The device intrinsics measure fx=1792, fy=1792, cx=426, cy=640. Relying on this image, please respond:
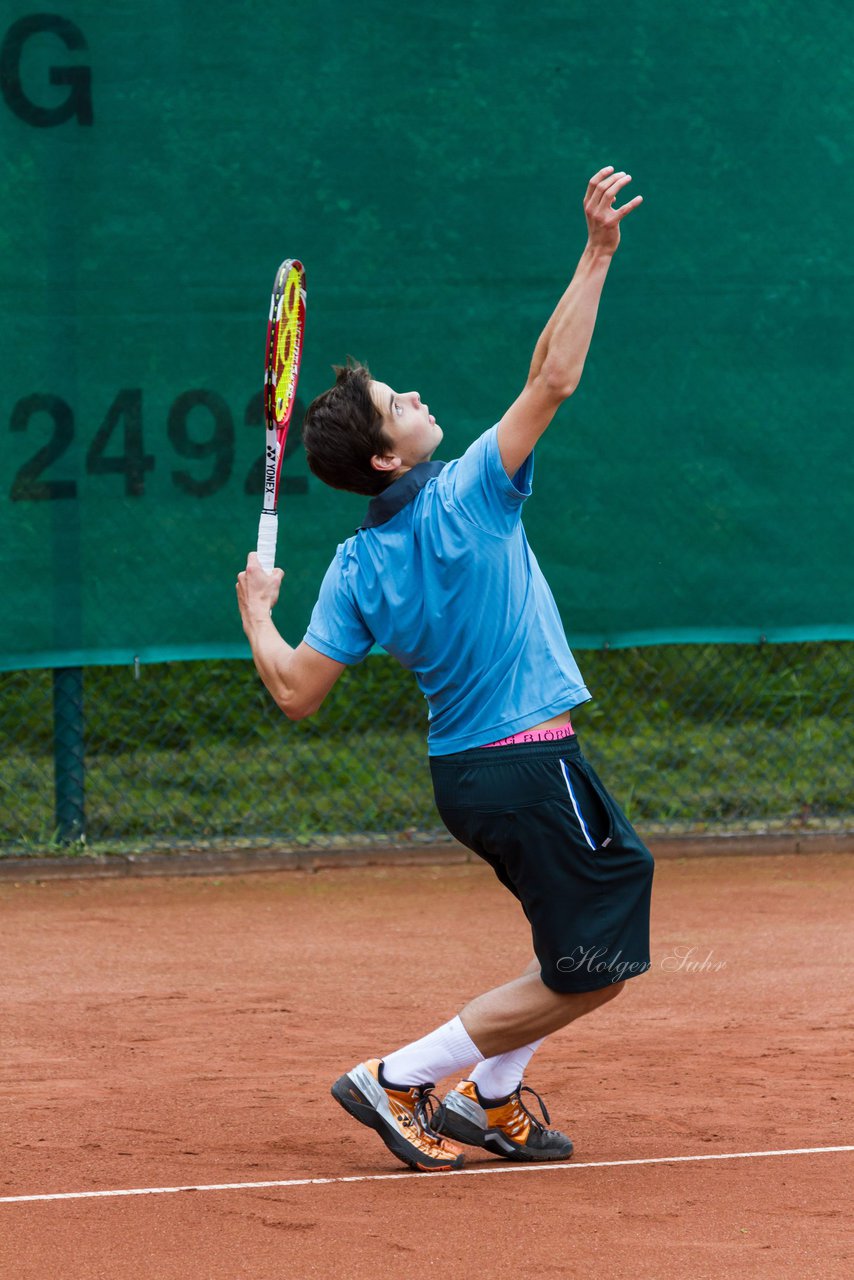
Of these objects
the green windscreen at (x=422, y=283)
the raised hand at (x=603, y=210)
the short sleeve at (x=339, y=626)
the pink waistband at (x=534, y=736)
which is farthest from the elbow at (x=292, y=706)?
the green windscreen at (x=422, y=283)

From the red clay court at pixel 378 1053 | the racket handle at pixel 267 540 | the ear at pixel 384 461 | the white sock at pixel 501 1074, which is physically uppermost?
the ear at pixel 384 461

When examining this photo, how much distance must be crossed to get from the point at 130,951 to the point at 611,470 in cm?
243

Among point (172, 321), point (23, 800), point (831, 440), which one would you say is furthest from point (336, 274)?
point (23, 800)

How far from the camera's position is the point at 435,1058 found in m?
3.47

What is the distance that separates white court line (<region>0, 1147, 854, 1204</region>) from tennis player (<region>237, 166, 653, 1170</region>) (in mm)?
62

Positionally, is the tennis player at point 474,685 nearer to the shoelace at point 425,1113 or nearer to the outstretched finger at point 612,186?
the shoelace at point 425,1113

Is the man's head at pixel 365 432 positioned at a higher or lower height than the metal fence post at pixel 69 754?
higher

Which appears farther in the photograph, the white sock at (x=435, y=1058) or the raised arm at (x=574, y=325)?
the white sock at (x=435, y=1058)

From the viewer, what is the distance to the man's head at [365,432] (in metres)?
3.34

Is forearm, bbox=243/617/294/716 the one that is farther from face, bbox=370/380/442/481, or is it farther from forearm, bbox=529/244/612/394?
forearm, bbox=529/244/612/394

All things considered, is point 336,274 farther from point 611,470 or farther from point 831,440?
point 831,440

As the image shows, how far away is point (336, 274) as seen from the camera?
6301 millimetres

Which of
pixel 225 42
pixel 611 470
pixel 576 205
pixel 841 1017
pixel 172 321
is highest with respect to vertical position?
pixel 225 42

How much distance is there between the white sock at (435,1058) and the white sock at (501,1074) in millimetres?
90
